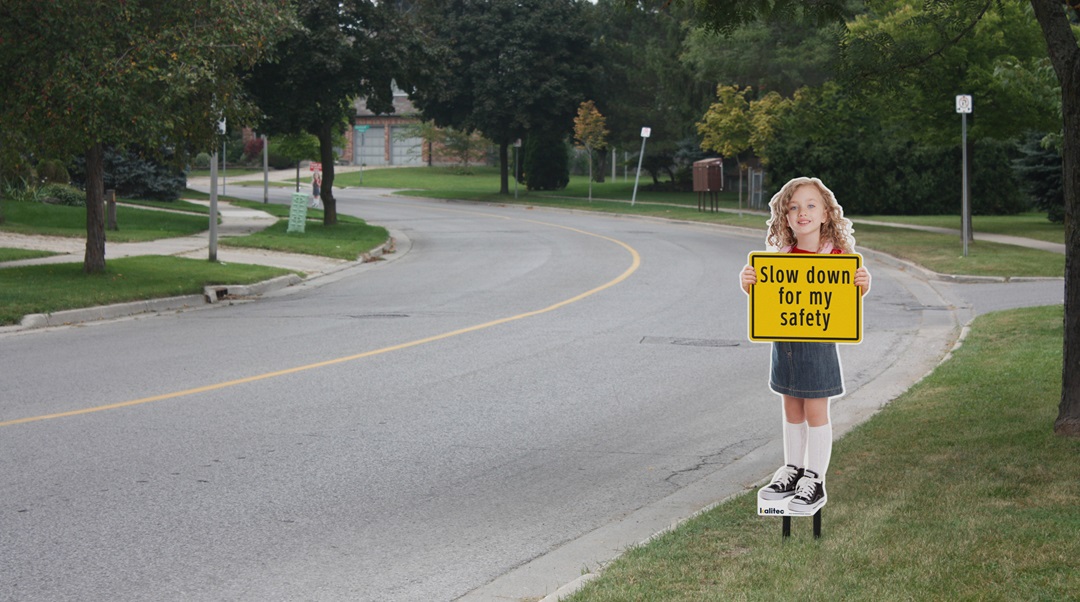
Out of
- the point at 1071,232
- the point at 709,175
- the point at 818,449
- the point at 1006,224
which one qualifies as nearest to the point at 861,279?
the point at 818,449

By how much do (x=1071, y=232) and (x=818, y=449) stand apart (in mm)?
3343

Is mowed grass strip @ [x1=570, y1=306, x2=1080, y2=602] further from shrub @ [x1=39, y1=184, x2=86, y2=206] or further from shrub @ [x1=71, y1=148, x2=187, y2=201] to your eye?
shrub @ [x1=71, y1=148, x2=187, y2=201]

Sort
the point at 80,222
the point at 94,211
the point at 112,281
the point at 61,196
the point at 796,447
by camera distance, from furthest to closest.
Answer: the point at 61,196 → the point at 80,222 → the point at 94,211 → the point at 112,281 → the point at 796,447

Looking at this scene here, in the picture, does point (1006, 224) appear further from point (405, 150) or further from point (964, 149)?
point (405, 150)

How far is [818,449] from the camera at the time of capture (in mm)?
5562

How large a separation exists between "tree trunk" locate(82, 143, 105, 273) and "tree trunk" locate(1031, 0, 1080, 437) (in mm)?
14748

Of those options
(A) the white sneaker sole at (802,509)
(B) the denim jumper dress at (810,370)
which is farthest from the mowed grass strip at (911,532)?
(B) the denim jumper dress at (810,370)

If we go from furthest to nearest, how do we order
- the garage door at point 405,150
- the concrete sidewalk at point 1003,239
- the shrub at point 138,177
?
the garage door at point 405,150, the shrub at point 138,177, the concrete sidewalk at point 1003,239

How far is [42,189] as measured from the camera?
3569cm

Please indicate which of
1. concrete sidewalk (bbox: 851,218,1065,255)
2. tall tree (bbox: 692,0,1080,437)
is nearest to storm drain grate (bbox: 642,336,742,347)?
tall tree (bbox: 692,0,1080,437)

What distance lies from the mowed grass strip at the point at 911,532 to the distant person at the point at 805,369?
31cm

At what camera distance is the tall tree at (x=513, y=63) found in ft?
182

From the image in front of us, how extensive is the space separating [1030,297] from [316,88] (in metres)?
19.8

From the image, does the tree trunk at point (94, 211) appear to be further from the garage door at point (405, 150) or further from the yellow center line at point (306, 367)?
the garage door at point (405, 150)
